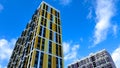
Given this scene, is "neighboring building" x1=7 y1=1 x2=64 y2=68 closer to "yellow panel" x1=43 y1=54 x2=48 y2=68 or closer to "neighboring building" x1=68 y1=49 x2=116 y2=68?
"yellow panel" x1=43 y1=54 x2=48 y2=68

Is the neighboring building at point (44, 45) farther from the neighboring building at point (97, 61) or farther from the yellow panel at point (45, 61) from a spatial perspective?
the neighboring building at point (97, 61)

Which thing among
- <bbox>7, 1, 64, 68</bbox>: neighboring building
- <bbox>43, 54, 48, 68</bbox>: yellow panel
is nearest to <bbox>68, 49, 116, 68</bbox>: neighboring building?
<bbox>7, 1, 64, 68</bbox>: neighboring building

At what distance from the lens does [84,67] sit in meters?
103

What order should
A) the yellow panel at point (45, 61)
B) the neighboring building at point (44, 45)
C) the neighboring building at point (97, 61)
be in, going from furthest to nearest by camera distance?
the neighboring building at point (97, 61) → the neighboring building at point (44, 45) → the yellow panel at point (45, 61)

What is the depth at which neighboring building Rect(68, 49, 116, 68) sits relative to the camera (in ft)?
302

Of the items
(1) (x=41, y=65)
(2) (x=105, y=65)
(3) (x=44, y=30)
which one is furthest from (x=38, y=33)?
(2) (x=105, y=65)

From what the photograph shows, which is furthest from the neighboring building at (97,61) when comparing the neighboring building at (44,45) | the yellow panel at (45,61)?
the yellow panel at (45,61)

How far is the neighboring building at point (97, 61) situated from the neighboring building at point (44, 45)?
4054cm

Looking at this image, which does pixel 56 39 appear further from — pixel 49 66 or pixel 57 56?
pixel 49 66

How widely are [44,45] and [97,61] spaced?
2082 inches

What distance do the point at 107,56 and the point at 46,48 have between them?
52.8 metres

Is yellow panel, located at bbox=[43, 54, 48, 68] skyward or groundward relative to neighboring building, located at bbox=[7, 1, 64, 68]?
groundward

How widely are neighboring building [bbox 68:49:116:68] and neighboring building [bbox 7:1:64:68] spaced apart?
40.5 metres

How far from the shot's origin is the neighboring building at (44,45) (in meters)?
51.6
